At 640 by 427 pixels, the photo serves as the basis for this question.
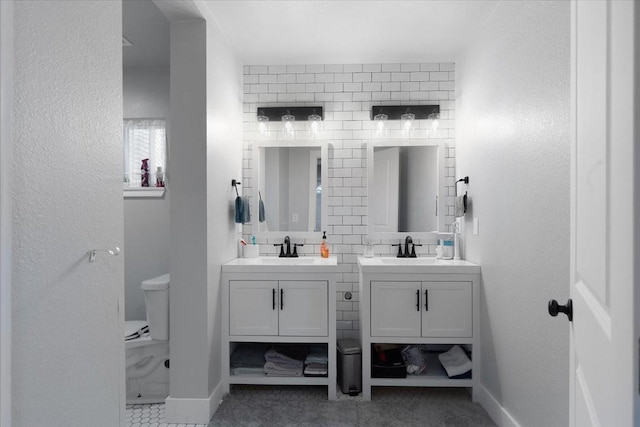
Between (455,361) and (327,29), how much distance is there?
260 centimetres

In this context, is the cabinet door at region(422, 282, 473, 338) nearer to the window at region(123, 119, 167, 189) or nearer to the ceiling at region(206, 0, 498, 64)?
the ceiling at region(206, 0, 498, 64)

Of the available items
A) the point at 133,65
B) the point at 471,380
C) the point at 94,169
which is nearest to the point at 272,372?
the point at 471,380

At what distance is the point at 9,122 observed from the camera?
0.94m

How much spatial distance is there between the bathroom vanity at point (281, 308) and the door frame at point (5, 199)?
1.76 m

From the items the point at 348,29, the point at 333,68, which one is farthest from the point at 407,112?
the point at 348,29

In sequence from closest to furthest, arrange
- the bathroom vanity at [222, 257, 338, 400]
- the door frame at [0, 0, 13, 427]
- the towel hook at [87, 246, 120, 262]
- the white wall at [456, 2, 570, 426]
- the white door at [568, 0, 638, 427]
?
the white door at [568, 0, 638, 427], the door frame at [0, 0, 13, 427], the towel hook at [87, 246, 120, 262], the white wall at [456, 2, 570, 426], the bathroom vanity at [222, 257, 338, 400]

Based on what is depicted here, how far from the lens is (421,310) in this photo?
8.62 ft

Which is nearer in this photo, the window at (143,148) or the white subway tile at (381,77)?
the white subway tile at (381,77)

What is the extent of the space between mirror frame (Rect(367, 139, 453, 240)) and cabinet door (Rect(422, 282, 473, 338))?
695mm

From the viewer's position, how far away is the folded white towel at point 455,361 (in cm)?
264

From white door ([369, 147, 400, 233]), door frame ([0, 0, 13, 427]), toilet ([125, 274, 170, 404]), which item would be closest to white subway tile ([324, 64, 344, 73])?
white door ([369, 147, 400, 233])

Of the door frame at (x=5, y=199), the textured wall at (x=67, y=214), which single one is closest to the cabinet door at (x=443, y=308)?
the textured wall at (x=67, y=214)

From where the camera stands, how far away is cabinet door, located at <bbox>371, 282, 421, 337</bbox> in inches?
104

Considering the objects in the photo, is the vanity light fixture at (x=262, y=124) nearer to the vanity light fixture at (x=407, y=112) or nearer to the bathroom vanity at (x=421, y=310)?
the vanity light fixture at (x=407, y=112)
